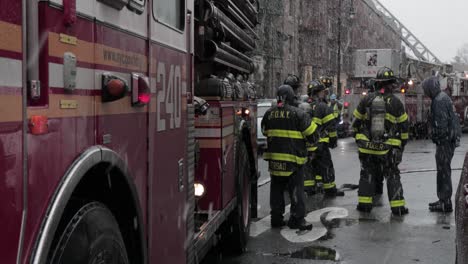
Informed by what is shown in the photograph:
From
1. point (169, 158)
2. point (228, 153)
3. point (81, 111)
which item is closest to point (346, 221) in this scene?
point (228, 153)

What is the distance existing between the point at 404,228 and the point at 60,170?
624 cm

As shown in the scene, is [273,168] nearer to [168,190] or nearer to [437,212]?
[437,212]

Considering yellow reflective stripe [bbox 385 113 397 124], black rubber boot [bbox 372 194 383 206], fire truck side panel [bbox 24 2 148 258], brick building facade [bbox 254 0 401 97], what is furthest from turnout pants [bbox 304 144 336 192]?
brick building facade [bbox 254 0 401 97]

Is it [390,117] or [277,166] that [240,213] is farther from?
[390,117]

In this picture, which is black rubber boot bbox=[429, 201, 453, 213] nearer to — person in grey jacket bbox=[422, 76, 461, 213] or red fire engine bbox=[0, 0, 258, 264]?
person in grey jacket bbox=[422, 76, 461, 213]

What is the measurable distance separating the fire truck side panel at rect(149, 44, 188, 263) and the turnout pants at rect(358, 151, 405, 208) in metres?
5.26

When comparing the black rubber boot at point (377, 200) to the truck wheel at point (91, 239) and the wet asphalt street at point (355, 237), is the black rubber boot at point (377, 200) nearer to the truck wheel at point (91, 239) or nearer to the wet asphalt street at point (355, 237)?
the wet asphalt street at point (355, 237)

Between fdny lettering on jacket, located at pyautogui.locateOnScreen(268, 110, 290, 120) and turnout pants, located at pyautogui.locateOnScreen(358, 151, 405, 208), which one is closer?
fdny lettering on jacket, located at pyautogui.locateOnScreen(268, 110, 290, 120)

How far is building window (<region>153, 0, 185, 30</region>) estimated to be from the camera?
3211 millimetres

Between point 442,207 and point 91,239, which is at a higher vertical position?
point 91,239

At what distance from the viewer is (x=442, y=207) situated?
8492 millimetres

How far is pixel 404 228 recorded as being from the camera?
753 centimetres

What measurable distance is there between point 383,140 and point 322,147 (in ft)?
6.50

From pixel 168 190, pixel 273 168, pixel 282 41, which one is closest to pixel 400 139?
pixel 273 168
